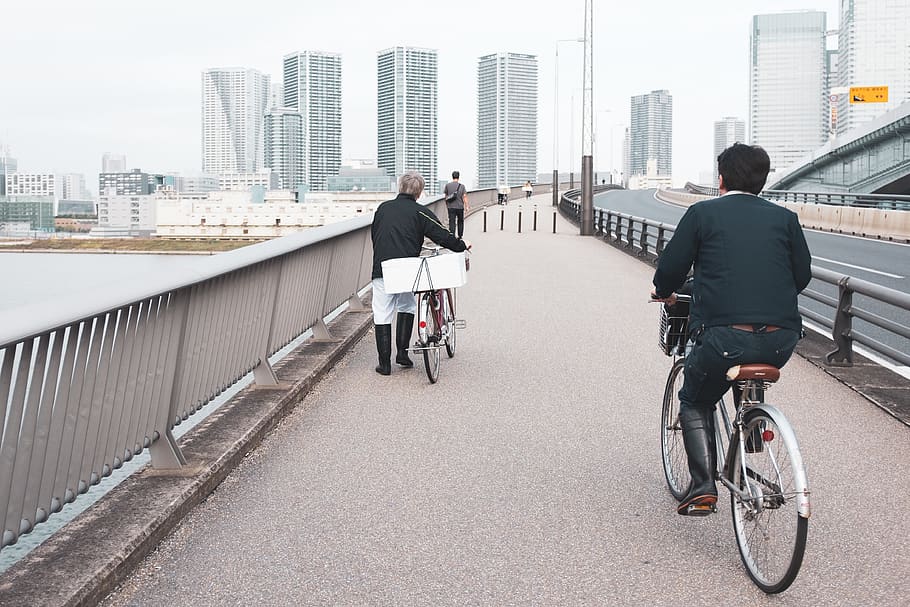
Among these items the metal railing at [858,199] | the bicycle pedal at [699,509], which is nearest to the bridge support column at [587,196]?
the metal railing at [858,199]

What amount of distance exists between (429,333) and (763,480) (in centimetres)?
510

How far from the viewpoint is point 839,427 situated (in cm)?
732

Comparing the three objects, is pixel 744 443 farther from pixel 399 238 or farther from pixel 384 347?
pixel 384 347

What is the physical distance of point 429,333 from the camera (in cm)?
908

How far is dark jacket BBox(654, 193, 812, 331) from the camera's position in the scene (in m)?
4.33

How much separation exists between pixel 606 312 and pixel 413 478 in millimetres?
8776

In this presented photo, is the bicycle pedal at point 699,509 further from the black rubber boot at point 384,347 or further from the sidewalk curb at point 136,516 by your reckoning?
the black rubber boot at point 384,347

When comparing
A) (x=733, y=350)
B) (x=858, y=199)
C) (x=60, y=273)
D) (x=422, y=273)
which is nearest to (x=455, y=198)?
(x=60, y=273)

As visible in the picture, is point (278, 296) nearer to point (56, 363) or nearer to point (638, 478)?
point (638, 478)

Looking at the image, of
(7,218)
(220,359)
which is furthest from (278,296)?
(7,218)

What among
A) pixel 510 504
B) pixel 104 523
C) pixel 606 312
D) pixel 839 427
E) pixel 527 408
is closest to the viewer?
pixel 104 523

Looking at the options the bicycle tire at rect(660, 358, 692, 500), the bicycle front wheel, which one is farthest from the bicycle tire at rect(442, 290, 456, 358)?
the bicycle front wheel

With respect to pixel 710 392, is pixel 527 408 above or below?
below

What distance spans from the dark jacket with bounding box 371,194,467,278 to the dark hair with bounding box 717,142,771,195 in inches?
187
